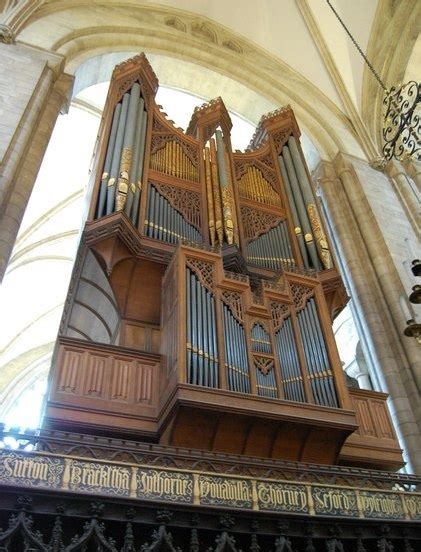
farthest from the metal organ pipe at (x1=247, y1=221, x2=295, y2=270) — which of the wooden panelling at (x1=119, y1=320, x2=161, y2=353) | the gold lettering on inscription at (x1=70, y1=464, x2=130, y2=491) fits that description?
the gold lettering on inscription at (x1=70, y1=464, x2=130, y2=491)

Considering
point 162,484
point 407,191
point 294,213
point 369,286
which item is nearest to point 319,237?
point 294,213

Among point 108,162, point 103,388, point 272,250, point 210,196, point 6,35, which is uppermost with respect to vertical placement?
point 6,35

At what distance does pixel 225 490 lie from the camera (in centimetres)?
464

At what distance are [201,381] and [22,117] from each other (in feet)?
16.2

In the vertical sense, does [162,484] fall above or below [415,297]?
below

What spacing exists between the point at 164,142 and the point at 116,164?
149 centimetres

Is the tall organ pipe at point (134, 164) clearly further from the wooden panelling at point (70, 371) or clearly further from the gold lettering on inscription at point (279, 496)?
the gold lettering on inscription at point (279, 496)

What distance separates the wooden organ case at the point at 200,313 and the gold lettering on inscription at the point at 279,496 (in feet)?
2.90

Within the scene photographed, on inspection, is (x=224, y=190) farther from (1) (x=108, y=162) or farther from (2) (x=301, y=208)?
(1) (x=108, y=162)

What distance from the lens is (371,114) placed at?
1355 centimetres

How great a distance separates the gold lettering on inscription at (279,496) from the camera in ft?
15.5

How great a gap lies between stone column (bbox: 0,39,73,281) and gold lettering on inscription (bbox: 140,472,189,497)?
3121 mm

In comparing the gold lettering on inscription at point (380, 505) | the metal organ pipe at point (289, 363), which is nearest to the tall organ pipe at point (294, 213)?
the metal organ pipe at point (289, 363)

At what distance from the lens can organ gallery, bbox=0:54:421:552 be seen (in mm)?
4465
